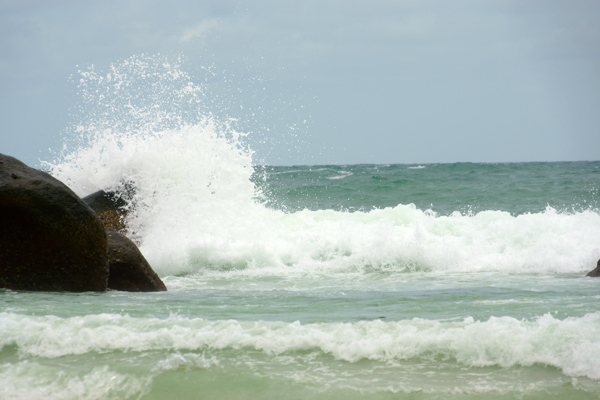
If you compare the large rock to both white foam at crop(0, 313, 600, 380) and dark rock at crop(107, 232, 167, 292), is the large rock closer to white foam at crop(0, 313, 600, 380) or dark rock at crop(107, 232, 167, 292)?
dark rock at crop(107, 232, 167, 292)

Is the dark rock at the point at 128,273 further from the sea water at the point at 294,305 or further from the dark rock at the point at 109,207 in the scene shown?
the dark rock at the point at 109,207

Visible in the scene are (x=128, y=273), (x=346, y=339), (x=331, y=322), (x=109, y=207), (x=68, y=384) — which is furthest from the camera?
(x=109, y=207)

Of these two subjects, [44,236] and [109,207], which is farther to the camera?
[109,207]

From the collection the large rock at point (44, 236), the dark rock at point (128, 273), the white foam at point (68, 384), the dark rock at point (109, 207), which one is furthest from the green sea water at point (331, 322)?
the dark rock at point (109, 207)

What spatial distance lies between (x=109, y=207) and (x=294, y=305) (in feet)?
16.6

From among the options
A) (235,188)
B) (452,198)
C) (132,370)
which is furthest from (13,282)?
(452,198)

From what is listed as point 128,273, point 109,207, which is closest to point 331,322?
point 128,273

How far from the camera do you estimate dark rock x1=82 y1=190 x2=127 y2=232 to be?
10.2 meters

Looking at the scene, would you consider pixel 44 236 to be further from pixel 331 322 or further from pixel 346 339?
pixel 346 339

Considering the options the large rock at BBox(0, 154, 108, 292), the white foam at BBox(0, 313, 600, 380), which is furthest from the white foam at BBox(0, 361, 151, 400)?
the large rock at BBox(0, 154, 108, 292)

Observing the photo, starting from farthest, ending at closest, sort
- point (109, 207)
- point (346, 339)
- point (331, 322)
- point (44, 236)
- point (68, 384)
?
1. point (109, 207)
2. point (44, 236)
3. point (331, 322)
4. point (346, 339)
5. point (68, 384)

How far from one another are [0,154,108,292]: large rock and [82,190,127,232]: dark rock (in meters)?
3.05

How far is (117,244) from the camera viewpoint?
772cm

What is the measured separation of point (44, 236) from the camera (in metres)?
6.82
